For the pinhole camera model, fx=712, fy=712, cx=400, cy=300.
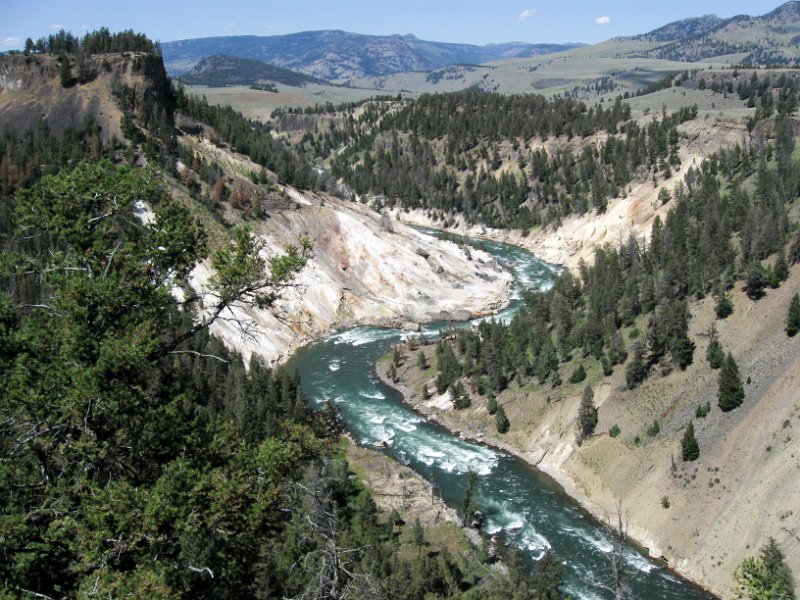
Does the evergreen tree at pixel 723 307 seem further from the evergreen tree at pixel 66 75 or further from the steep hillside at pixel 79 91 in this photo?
the evergreen tree at pixel 66 75

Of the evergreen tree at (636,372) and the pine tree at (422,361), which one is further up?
the evergreen tree at (636,372)

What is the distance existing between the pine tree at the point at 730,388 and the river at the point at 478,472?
1174 centimetres

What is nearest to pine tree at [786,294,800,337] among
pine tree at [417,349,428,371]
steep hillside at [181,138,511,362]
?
pine tree at [417,349,428,371]

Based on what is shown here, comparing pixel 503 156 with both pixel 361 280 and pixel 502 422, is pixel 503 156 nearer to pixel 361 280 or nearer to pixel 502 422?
pixel 361 280

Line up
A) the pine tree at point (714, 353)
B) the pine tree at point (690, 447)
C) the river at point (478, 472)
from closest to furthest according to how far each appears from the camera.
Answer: the river at point (478, 472)
the pine tree at point (690, 447)
the pine tree at point (714, 353)

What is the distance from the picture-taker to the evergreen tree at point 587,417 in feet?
166

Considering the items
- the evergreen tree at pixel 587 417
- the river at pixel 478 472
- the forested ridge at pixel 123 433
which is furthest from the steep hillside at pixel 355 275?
the forested ridge at pixel 123 433

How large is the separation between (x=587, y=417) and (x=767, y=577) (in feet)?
90.0

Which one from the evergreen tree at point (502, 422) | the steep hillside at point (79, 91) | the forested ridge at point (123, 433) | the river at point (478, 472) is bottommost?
the river at point (478, 472)

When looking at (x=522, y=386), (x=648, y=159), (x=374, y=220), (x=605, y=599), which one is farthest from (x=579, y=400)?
(x=648, y=159)

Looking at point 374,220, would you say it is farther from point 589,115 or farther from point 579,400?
point 589,115

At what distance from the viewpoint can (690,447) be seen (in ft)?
146

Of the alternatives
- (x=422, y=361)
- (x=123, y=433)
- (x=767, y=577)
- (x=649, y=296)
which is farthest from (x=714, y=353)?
(x=123, y=433)

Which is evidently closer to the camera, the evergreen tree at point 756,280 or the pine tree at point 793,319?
the pine tree at point 793,319
